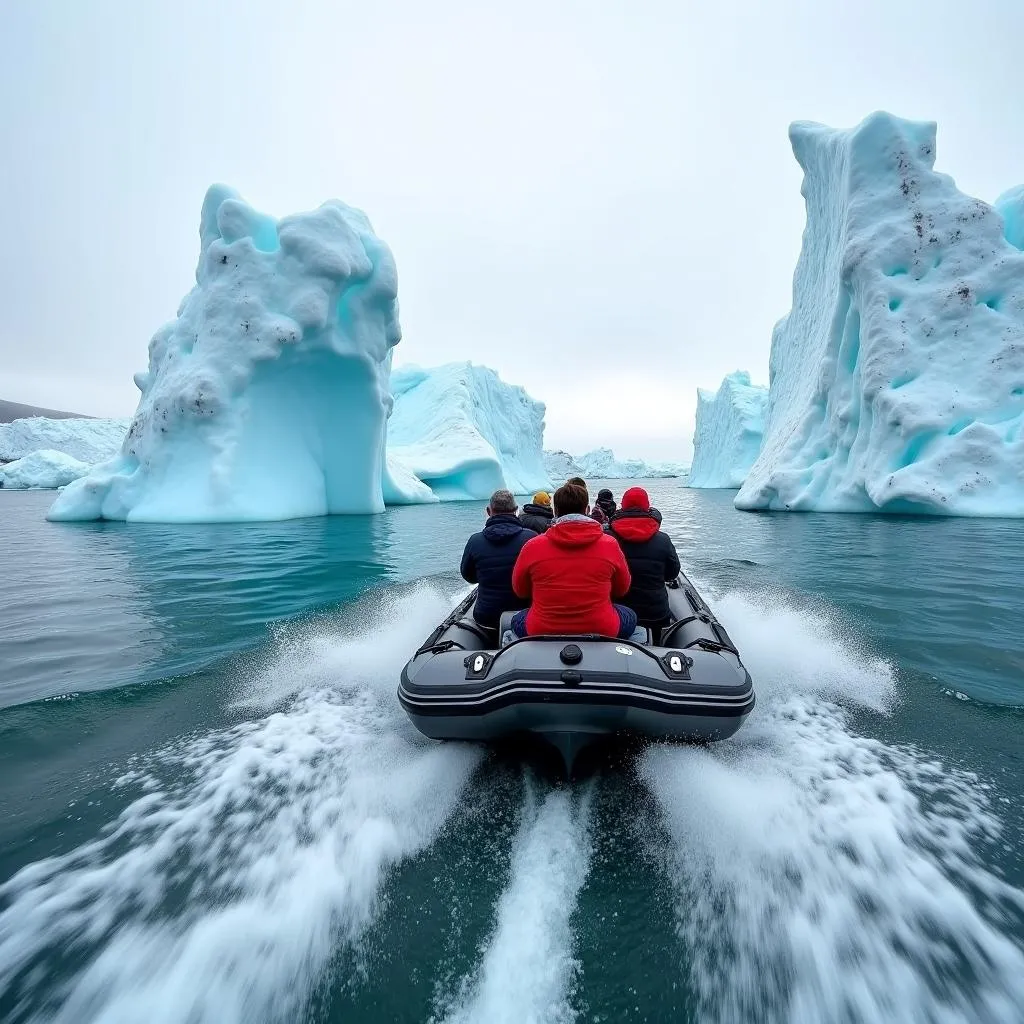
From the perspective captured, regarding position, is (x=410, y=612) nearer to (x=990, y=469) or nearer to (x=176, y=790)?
(x=176, y=790)

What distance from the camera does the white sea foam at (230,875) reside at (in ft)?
5.64

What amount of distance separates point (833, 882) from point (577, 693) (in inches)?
47.5

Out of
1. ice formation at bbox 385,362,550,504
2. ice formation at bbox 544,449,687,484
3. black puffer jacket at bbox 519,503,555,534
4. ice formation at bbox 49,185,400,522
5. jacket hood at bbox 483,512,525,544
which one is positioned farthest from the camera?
ice formation at bbox 544,449,687,484

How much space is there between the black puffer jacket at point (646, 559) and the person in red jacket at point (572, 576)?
69 cm

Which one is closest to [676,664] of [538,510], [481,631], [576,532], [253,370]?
[576,532]

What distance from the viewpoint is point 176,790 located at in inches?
107

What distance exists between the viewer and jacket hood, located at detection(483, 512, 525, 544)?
3.67 meters

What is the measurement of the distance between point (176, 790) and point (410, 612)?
3402 mm

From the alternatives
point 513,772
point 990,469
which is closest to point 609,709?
point 513,772

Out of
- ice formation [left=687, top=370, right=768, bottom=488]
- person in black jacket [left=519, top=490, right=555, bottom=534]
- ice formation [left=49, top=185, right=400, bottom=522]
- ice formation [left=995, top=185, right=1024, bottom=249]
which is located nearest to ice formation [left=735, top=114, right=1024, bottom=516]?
ice formation [left=995, top=185, right=1024, bottom=249]

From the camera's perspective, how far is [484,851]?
231cm

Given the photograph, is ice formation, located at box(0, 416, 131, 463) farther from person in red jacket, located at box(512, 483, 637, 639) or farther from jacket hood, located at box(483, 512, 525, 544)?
person in red jacket, located at box(512, 483, 637, 639)

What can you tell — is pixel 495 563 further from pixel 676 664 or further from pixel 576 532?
pixel 676 664

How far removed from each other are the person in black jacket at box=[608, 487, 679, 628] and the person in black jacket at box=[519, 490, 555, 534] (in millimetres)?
1369
